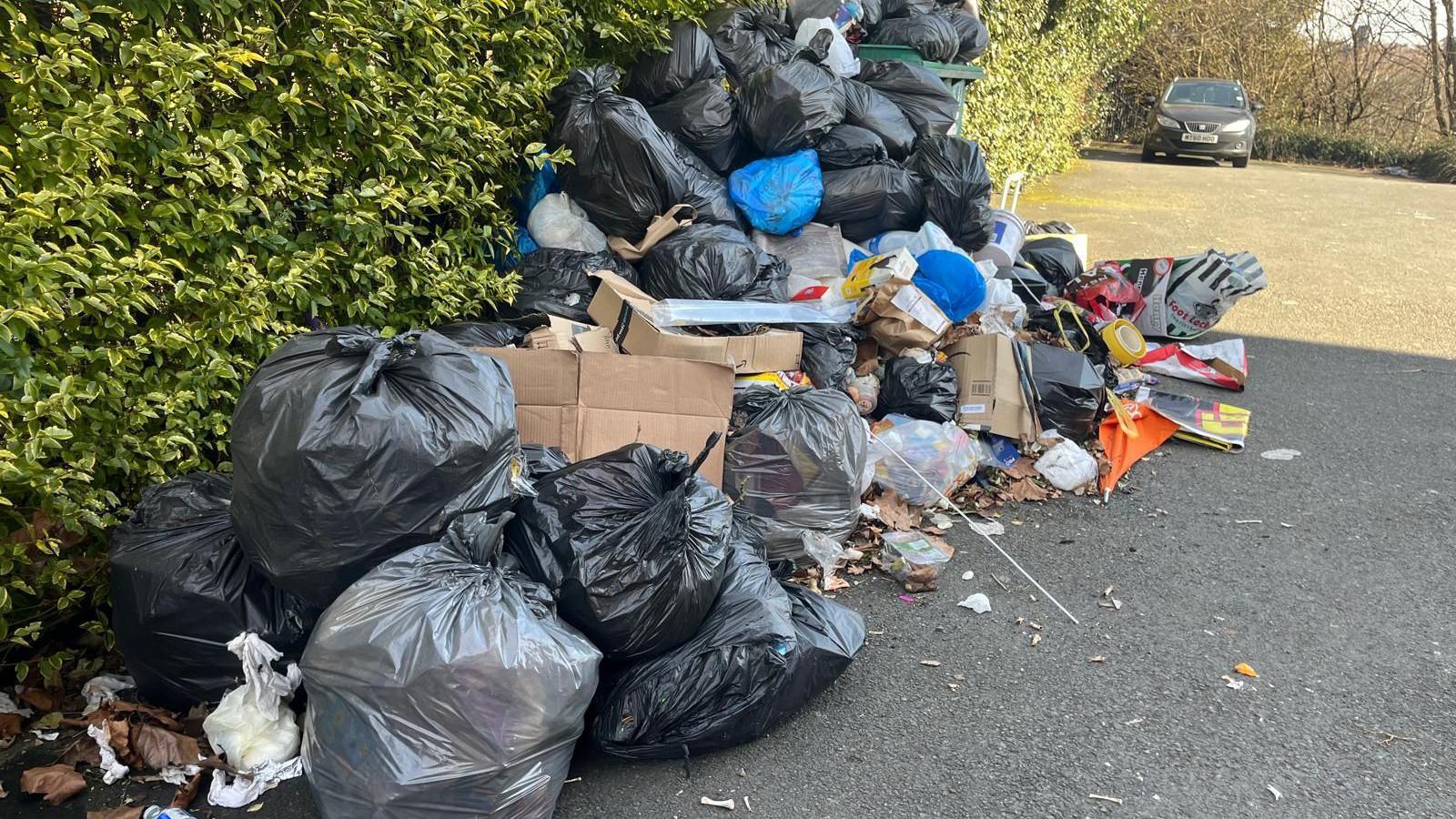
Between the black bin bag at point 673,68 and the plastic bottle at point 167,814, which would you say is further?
A: the black bin bag at point 673,68

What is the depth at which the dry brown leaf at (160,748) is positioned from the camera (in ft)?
7.04

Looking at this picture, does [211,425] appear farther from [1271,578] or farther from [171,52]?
[1271,578]

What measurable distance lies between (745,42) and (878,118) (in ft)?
2.45

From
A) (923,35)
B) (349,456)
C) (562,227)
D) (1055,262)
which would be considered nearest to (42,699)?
(349,456)

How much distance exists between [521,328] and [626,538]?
1496 millimetres

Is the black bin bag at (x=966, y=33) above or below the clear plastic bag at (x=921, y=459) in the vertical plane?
above

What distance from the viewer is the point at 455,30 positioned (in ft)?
10.3

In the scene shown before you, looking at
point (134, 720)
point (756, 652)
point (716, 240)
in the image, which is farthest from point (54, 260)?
point (716, 240)

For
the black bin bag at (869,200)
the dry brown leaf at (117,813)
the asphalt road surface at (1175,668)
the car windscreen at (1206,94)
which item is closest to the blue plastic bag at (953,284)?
the black bin bag at (869,200)

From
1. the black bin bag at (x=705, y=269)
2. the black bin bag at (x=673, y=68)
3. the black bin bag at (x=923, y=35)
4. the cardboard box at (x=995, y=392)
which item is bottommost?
the cardboard box at (x=995, y=392)

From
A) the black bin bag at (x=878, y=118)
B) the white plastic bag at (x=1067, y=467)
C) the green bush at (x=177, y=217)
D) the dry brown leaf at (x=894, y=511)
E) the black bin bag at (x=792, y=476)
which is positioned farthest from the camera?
the black bin bag at (x=878, y=118)

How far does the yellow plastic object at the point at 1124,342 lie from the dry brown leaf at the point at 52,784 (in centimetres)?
411

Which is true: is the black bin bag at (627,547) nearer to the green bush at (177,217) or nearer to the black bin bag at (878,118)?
the green bush at (177,217)

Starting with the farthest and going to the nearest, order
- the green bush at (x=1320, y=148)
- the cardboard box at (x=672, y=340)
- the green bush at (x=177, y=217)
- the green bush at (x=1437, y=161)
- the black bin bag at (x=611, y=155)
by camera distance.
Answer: the green bush at (x=1320, y=148)
the green bush at (x=1437, y=161)
the black bin bag at (x=611, y=155)
the cardboard box at (x=672, y=340)
the green bush at (x=177, y=217)
